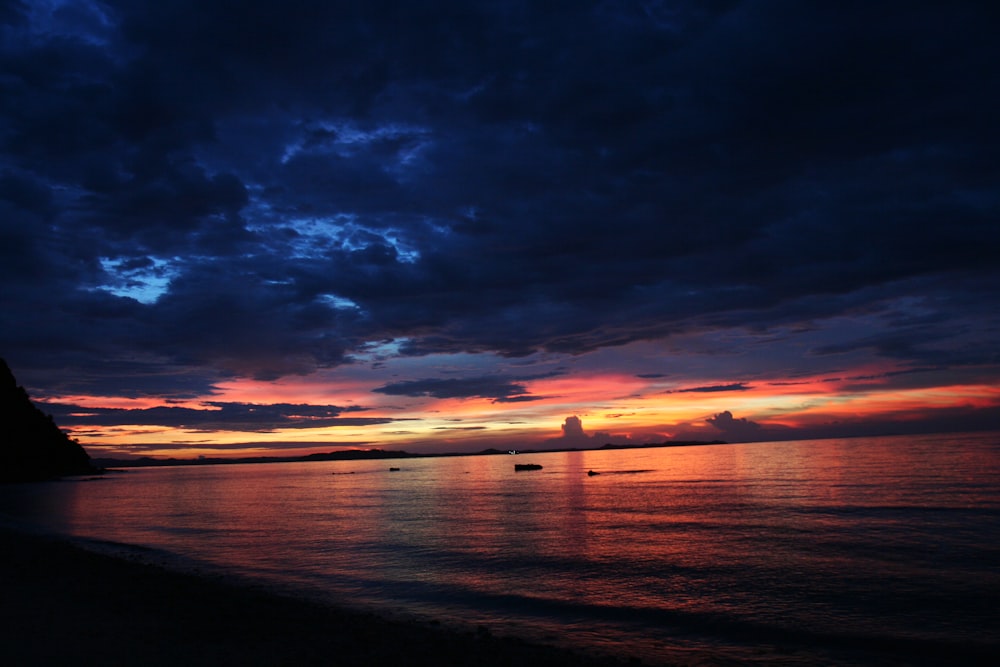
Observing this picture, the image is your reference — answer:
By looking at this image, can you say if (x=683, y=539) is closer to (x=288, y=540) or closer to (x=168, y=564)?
(x=288, y=540)

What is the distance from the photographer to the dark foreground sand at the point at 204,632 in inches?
531

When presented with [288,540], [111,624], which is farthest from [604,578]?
[288,540]

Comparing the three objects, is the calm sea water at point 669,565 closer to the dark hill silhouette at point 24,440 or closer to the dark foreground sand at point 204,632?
the dark foreground sand at point 204,632

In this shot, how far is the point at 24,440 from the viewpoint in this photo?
14875 cm

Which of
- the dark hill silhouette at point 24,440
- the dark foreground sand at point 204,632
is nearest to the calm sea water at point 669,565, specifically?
the dark foreground sand at point 204,632

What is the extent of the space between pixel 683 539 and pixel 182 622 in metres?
28.4

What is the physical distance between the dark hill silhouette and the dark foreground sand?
5597 inches

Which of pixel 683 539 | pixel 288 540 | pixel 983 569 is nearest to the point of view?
pixel 983 569

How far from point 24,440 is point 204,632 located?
174 meters

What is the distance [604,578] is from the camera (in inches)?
1027

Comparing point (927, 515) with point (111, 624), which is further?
point (927, 515)

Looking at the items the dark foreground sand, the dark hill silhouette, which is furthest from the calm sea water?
the dark hill silhouette

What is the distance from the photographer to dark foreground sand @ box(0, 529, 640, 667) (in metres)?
13.5

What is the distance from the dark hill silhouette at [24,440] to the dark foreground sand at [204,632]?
14216cm
